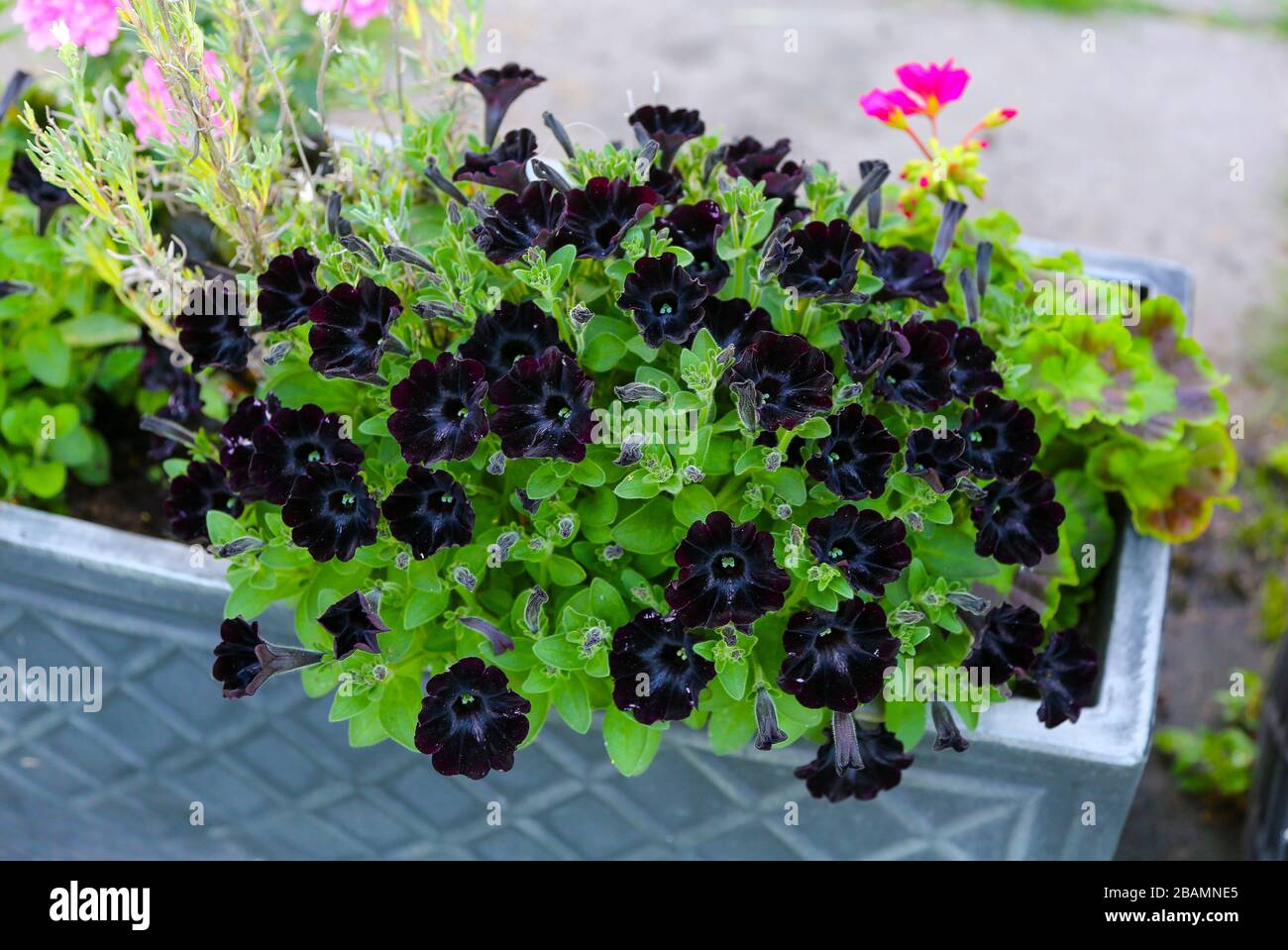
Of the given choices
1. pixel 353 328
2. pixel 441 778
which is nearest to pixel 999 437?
pixel 353 328

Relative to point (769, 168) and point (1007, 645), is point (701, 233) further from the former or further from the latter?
point (1007, 645)

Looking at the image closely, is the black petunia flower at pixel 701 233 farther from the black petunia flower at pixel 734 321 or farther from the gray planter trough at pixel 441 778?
the gray planter trough at pixel 441 778

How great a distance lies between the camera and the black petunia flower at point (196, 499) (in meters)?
1.41

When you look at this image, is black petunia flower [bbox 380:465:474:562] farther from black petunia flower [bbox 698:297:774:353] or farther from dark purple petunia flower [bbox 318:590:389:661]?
black petunia flower [bbox 698:297:774:353]

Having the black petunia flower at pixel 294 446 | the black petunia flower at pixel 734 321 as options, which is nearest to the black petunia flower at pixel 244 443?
the black petunia flower at pixel 294 446

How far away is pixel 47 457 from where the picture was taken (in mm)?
1773

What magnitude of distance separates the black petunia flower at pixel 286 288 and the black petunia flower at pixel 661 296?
1.11ft

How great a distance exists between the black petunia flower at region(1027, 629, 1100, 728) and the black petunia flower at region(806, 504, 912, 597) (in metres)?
0.24

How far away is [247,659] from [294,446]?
0.74 feet

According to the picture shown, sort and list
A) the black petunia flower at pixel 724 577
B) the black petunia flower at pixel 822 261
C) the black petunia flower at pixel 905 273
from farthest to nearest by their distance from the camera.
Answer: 1. the black petunia flower at pixel 905 273
2. the black petunia flower at pixel 822 261
3. the black petunia flower at pixel 724 577

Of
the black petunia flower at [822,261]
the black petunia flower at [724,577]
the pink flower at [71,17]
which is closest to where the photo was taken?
the black petunia flower at [724,577]

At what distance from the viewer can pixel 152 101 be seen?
145 centimetres

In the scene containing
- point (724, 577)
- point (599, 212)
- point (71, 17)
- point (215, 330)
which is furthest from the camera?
point (71, 17)
